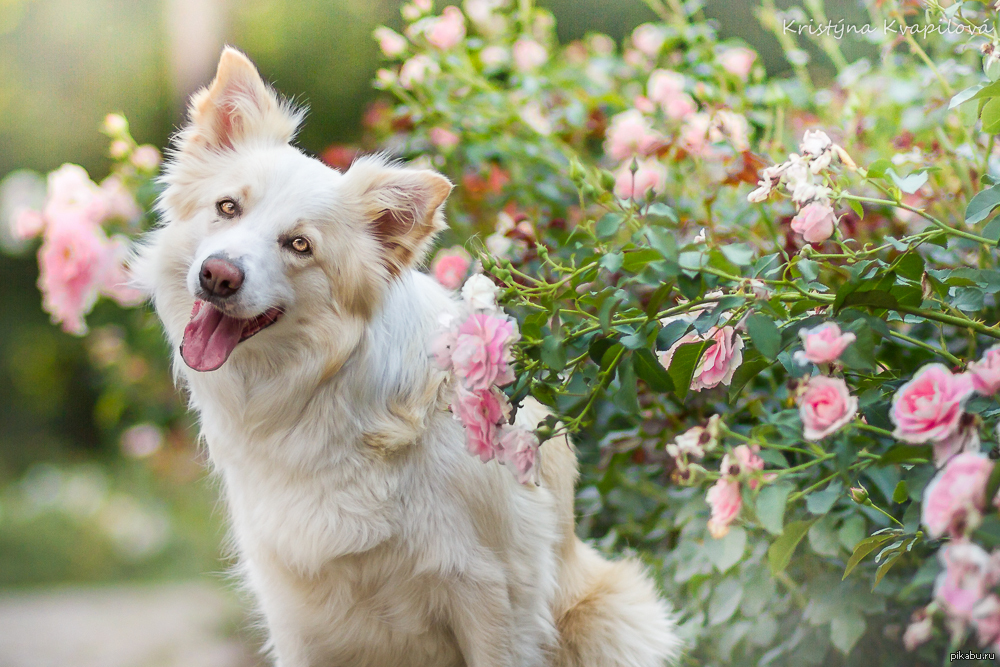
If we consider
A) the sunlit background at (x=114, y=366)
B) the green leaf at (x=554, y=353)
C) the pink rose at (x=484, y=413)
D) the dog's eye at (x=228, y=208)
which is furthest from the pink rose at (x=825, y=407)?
the sunlit background at (x=114, y=366)

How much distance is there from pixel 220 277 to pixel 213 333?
0.55 ft

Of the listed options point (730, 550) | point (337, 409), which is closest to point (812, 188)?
point (730, 550)

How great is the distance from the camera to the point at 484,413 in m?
1.35

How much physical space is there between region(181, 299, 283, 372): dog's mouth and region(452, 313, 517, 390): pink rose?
1.77 feet

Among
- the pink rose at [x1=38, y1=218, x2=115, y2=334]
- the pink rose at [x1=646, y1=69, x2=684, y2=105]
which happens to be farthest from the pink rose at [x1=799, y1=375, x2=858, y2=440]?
the pink rose at [x1=38, y1=218, x2=115, y2=334]

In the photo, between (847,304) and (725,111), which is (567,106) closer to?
(725,111)

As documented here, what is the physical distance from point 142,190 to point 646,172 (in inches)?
67.5

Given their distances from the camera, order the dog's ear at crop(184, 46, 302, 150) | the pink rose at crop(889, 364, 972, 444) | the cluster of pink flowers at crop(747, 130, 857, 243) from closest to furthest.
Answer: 1. the pink rose at crop(889, 364, 972, 444)
2. the cluster of pink flowers at crop(747, 130, 857, 243)
3. the dog's ear at crop(184, 46, 302, 150)

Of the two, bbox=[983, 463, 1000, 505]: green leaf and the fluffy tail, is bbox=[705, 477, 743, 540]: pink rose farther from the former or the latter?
the fluffy tail

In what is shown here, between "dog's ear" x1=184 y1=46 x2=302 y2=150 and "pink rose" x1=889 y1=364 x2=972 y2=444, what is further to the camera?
"dog's ear" x1=184 y1=46 x2=302 y2=150

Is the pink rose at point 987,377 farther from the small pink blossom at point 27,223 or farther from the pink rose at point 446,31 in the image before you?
the small pink blossom at point 27,223

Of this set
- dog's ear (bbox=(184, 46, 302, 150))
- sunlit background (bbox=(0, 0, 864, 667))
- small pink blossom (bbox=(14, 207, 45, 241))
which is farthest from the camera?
sunlit background (bbox=(0, 0, 864, 667))

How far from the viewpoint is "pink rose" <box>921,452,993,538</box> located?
3.07 ft

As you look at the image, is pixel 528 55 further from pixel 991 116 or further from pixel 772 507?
pixel 772 507
